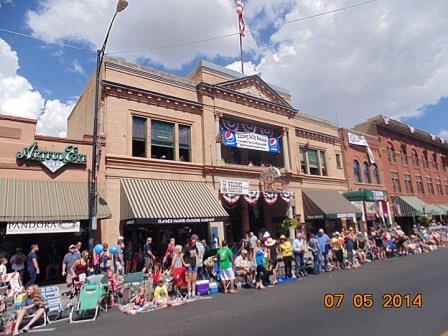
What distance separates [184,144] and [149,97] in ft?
10.7

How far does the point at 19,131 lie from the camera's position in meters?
13.0

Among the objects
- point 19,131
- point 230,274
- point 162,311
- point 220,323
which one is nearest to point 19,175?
point 19,131

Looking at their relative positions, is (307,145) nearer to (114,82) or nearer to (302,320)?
(114,82)

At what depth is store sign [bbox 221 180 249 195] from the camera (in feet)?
62.1

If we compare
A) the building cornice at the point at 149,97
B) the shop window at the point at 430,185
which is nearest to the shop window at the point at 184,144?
the building cornice at the point at 149,97

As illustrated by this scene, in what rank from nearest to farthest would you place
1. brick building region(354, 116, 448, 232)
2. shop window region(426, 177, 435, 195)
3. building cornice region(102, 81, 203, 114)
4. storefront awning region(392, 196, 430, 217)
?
building cornice region(102, 81, 203, 114) → storefront awning region(392, 196, 430, 217) → brick building region(354, 116, 448, 232) → shop window region(426, 177, 435, 195)

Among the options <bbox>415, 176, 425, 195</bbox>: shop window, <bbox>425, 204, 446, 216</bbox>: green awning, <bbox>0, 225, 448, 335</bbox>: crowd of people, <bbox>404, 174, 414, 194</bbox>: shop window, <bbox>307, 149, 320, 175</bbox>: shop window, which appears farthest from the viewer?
<bbox>415, 176, 425, 195</bbox>: shop window

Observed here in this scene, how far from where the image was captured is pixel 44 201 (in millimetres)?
12414

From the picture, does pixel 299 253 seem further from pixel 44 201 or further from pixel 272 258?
pixel 44 201

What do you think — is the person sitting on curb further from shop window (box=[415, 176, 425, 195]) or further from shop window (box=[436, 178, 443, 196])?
shop window (box=[436, 178, 443, 196])

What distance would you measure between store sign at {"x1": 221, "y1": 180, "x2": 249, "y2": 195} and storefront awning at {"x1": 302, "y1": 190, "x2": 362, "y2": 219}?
6023 millimetres

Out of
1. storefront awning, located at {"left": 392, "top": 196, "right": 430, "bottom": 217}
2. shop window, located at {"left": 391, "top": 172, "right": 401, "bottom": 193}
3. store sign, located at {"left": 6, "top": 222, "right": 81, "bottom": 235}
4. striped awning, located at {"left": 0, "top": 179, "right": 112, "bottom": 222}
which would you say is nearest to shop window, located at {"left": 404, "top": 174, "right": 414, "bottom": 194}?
shop window, located at {"left": 391, "top": 172, "right": 401, "bottom": 193}

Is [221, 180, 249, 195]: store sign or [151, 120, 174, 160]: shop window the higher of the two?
[151, 120, 174, 160]: shop window

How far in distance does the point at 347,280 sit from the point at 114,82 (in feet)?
44.8
